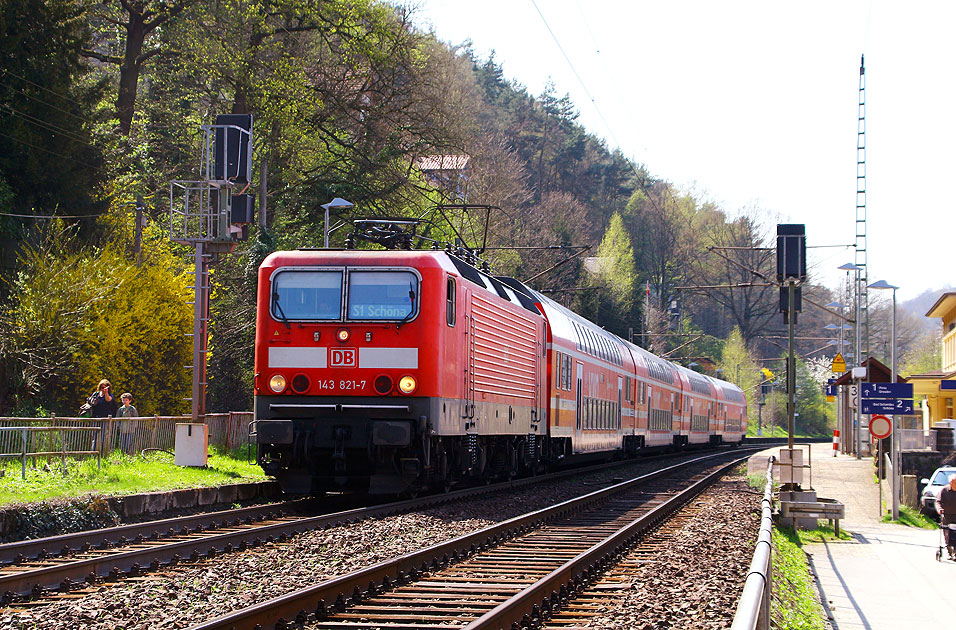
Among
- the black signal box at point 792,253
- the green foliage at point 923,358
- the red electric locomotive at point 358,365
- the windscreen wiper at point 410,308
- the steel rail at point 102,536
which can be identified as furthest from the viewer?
the green foliage at point 923,358

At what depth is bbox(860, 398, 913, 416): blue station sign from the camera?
21.6 m

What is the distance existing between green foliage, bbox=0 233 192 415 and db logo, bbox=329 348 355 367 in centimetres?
1548

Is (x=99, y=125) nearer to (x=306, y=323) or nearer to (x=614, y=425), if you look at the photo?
(x=614, y=425)

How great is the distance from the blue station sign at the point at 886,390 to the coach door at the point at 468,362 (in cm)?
941

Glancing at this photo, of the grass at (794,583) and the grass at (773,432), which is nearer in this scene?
the grass at (794,583)

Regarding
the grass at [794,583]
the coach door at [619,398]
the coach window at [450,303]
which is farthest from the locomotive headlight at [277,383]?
the coach door at [619,398]

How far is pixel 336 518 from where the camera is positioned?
42.8 ft

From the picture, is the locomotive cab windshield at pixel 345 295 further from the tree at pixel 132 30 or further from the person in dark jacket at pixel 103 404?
the tree at pixel 132 30

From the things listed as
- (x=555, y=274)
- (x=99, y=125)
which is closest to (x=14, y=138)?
(x=99, y=125)

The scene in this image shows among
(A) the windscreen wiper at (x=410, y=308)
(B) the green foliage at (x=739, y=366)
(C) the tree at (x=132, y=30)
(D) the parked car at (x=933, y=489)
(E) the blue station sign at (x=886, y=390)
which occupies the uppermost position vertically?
(C) the tree at (x=132, y=30)

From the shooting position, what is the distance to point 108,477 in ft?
51.1

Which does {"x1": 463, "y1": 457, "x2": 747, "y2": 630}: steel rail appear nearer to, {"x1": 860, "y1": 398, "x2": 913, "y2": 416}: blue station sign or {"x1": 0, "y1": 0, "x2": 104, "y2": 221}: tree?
{"x1": 860, "y1": 398, "x2": 913, "y2": 416}: blue station sign

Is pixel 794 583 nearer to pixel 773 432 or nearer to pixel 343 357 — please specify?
pixel 343 357

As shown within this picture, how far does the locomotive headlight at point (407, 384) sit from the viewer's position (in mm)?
14510
